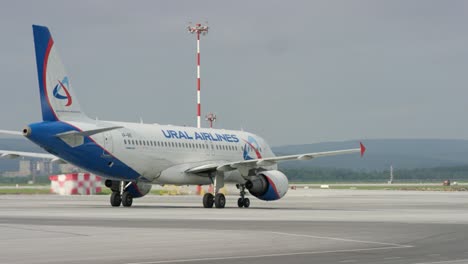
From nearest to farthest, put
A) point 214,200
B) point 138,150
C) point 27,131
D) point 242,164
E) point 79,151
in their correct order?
point 27,131
point 79,151
point 138,150
point 214,200
point 242,164

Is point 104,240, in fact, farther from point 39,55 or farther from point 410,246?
point 39,55

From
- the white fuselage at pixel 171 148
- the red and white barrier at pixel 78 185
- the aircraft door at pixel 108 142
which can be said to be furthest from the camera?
the red and white barrier at pixel 78 185

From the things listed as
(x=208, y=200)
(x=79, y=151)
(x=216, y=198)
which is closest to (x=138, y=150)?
(x=79, y=151)

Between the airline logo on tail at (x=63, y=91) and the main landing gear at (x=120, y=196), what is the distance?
7638 mm

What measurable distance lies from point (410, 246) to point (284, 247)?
307cm

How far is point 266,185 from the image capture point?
5100 cm

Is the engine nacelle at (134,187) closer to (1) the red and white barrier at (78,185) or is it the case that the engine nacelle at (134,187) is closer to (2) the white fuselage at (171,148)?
(2) the white fuselage at (171,148)

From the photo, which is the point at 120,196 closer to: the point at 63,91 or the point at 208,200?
the point at 208,200

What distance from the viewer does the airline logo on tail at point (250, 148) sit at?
58406 millimetres

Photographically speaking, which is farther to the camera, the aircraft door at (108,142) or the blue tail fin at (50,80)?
the aircraft door at (108,142)

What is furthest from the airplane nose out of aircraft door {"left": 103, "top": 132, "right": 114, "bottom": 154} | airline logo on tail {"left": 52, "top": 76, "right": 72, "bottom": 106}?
aircraft door {"left": 103, "top": 132, "right": 114, "bottom": 154}

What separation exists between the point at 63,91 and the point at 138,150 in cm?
554

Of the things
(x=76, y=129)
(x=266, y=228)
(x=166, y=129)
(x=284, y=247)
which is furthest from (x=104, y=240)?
(x=166, y=129)

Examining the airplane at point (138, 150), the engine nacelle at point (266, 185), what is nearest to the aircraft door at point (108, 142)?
the airplane at point (138, 150)
